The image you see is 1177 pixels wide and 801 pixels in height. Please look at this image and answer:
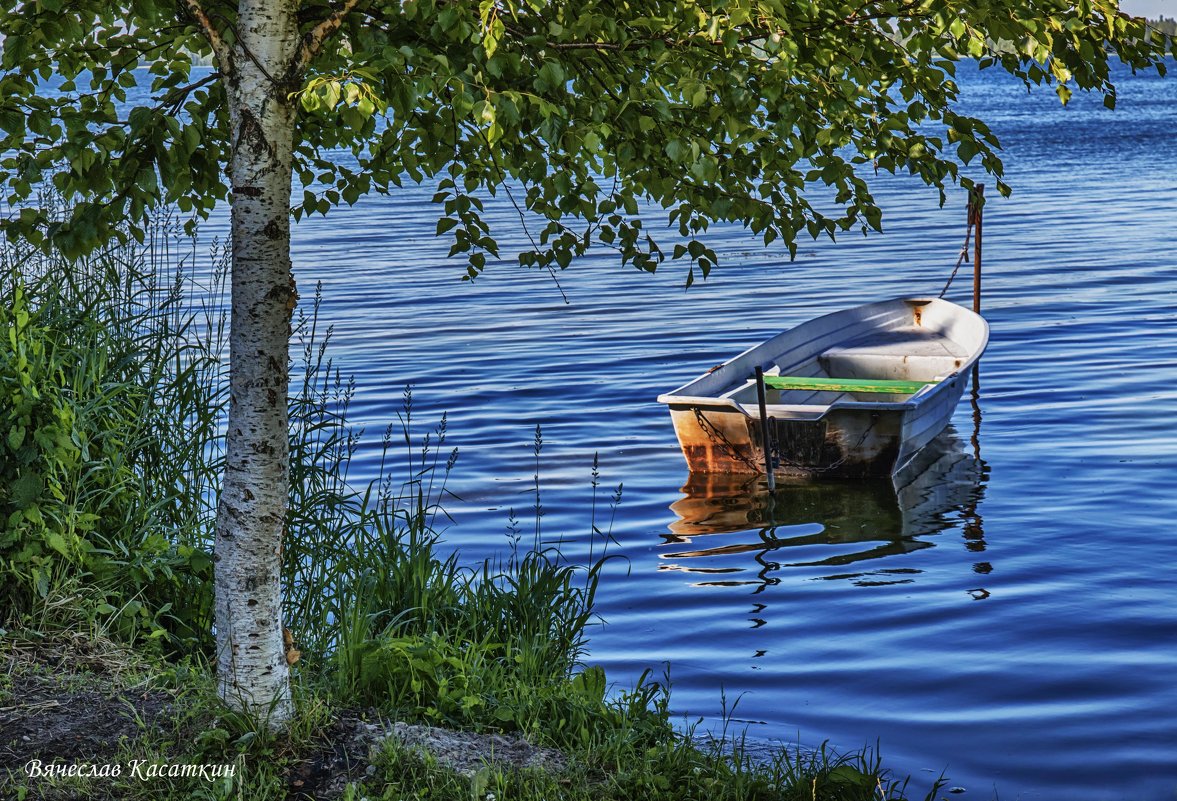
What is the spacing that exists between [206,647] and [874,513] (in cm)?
753

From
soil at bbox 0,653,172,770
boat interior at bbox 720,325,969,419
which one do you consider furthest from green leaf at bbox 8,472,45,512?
boat interior at bbox 720,325,969,419

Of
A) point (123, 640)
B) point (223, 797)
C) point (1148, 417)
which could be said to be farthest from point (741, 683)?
point (1148, 417)

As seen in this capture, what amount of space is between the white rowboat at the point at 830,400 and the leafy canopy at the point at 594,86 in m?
6.84

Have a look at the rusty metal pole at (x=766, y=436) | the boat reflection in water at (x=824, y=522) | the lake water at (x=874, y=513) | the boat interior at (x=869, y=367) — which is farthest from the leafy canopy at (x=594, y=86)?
the boat interior at (x=869, y=367)

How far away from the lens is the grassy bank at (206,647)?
15.0 ft

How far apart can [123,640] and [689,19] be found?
11.8 feet

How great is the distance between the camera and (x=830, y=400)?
14.2 meters

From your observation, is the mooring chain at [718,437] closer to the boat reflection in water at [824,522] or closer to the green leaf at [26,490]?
the boat reflection in water at [824,522]

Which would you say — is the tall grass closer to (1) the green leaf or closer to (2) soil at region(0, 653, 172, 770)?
(1) the green leaf

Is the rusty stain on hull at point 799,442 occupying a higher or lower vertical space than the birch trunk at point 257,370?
lower

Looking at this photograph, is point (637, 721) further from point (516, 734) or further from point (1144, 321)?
point (1144, 321)

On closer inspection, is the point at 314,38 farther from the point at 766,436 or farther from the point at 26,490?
the point at 766,436

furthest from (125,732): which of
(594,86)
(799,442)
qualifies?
(799,442)

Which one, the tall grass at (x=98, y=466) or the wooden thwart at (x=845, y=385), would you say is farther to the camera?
the wooden thwart at (x=845, y=385)
